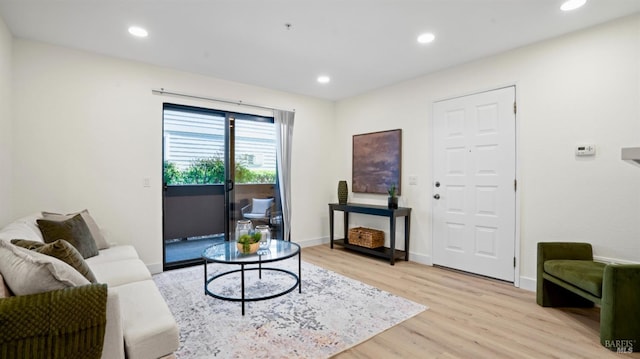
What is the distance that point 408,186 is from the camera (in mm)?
4273

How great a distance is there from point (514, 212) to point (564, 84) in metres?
1.33

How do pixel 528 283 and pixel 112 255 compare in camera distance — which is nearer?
pixel 112 255

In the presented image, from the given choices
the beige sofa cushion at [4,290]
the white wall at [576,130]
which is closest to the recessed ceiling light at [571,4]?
the white wall at [576,130]

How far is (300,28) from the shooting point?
8.98ft

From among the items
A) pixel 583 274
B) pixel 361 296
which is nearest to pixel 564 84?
pixel 583 274

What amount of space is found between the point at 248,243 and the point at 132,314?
1.18 m

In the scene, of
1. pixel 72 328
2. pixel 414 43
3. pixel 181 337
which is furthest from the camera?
pixel 414 43

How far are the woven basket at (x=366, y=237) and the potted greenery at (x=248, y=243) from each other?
2.07 m

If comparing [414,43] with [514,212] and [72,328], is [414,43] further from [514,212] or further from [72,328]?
[72,328]

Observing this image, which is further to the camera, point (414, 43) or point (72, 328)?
point (414, 43)

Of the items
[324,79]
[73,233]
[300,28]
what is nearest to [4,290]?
[73,233]

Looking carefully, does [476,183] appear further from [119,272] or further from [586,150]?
[119,272]

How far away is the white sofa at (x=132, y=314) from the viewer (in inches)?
54.7

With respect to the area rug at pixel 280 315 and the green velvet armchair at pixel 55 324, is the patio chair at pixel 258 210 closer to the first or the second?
the area rug at pixel 280 315
